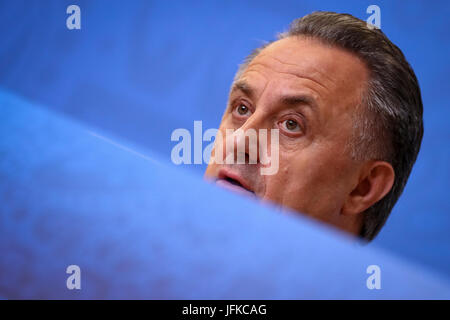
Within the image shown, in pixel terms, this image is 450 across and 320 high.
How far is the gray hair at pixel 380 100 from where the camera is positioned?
2.20 meters

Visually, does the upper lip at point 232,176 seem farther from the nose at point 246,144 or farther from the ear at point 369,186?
the ear at point 369,186

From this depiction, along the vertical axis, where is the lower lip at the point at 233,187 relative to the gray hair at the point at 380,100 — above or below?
below

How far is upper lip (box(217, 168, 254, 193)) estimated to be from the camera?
2.15m

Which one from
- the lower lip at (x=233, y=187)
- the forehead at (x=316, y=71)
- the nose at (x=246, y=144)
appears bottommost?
the lower lip at (x=233, y=187)

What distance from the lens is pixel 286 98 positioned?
2180 mm

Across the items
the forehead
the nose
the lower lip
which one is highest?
the forehead

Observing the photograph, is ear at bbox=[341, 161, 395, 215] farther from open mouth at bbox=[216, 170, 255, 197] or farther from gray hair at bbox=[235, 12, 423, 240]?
open mouth at bbox=[216, 170, 255, 197]

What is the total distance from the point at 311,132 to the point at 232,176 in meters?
0.25

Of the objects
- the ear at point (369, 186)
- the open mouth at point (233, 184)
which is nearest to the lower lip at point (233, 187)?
the open mouth at point (233, 184)

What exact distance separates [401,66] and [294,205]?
50 centimetres

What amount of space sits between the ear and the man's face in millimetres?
23

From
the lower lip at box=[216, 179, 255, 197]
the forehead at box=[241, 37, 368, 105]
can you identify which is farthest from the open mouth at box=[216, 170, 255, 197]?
the forehead at box=[241, 37, 368, 105]
